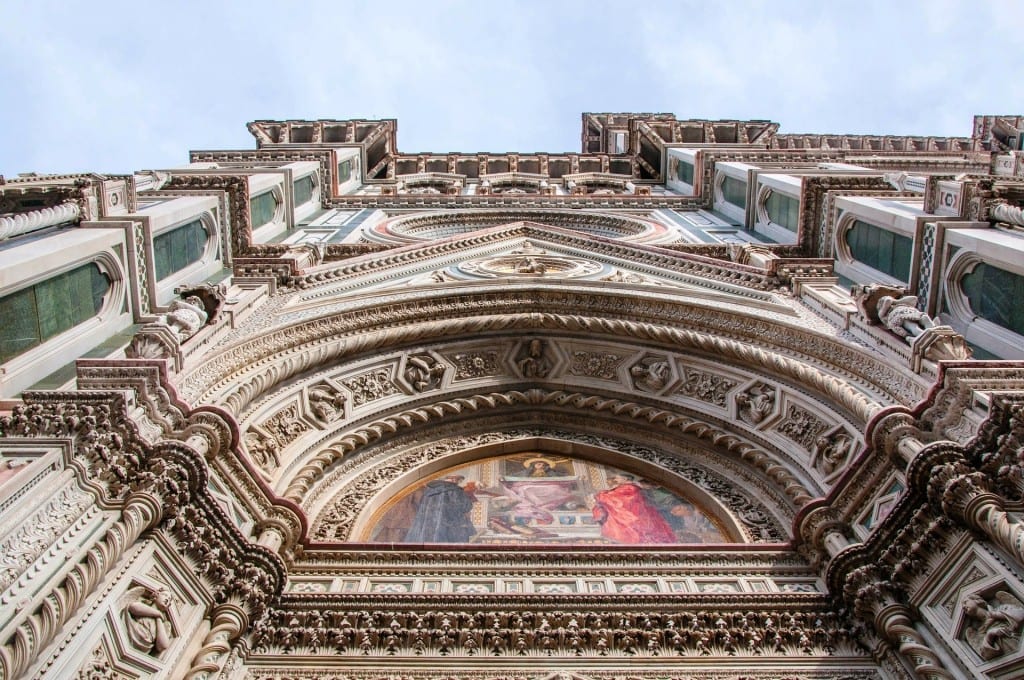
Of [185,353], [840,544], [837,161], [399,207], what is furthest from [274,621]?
[837,161]

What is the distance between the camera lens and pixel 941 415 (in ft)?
29.2

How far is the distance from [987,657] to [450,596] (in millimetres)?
4602

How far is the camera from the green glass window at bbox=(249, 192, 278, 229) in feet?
69.0

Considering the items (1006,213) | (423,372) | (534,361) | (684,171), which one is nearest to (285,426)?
(423,372)

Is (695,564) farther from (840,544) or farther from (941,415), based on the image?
(941,415)

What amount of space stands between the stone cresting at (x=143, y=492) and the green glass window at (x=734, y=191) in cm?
2019

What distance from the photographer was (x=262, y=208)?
72.0ft

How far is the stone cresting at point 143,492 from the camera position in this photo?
7.63 m

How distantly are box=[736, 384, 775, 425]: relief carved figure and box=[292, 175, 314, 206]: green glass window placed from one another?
16.1 m

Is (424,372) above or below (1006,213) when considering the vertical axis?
below

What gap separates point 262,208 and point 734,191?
1376 centimetres

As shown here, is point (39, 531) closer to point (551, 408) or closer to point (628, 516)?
point (628, 516)

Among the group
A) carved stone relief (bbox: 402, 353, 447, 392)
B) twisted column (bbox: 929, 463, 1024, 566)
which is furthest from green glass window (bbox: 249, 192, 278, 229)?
twisted column (bbox: 929, 463, 1024, 566)

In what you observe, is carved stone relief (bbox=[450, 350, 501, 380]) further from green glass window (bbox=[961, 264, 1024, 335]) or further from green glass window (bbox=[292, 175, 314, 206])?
green glass window (bbox=[292, 175, 314, 206])
